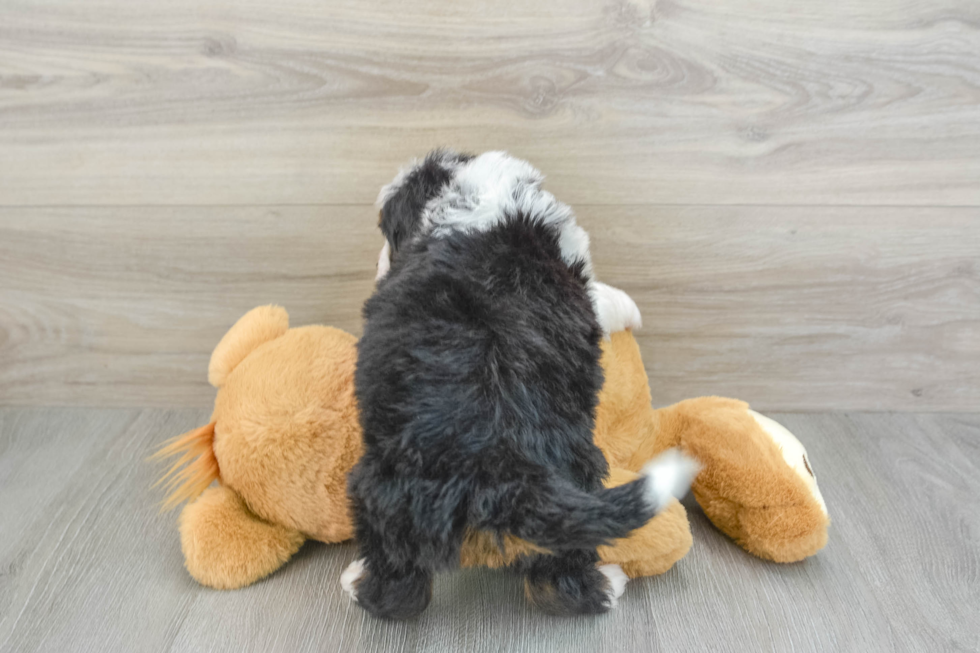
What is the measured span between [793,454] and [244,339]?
2.30 ft

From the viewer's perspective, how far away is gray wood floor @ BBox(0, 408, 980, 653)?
2.22 feet

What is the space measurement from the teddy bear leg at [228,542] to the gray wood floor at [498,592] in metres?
0.02

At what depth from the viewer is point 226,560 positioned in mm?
725

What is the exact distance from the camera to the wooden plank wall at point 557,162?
0.88 meters

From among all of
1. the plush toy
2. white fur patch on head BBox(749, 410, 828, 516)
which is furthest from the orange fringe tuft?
white fur patch on head BBox(749, 410, 828, 516)

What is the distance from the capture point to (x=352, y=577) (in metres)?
0.69

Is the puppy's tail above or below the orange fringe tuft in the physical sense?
above

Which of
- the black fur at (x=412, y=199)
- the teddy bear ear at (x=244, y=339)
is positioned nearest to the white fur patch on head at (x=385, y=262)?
the black fur at (x=412, y=199)

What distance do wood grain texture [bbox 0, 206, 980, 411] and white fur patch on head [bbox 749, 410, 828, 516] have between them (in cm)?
21

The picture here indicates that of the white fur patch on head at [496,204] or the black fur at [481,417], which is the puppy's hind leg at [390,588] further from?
the white fur patch on head at [496,204]

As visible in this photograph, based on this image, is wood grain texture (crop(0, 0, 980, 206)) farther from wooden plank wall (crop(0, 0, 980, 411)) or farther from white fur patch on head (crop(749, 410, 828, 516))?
white fur patch on head (crop(749, 410, 828, 516))

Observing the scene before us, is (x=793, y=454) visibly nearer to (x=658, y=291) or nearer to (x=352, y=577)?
(x=658, y=291)

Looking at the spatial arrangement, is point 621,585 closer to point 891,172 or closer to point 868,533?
point 868,533

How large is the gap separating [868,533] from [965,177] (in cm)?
52
